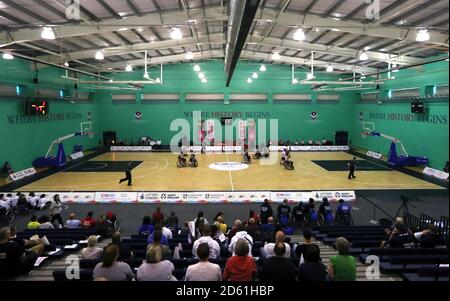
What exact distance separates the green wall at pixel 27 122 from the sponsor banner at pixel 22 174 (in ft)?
1.96

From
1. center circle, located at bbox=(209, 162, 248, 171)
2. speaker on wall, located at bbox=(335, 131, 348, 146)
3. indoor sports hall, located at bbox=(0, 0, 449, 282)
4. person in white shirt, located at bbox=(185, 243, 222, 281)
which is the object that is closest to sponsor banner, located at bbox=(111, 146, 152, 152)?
indoor sports hall, located at bbox=(0, 0, 449, 282)

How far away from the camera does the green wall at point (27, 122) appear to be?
58.2ft

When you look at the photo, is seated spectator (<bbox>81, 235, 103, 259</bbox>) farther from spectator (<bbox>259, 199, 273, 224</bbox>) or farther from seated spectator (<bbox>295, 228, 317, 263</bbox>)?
spectator (<bbox>259, 199, 273, 224</bbox>)

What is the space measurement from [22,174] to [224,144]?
17717mm

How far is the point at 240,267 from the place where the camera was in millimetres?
3779

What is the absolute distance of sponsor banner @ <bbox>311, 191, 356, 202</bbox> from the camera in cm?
1438

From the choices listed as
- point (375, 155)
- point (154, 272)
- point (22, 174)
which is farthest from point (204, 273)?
point (375, 155)

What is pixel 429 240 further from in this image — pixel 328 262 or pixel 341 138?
pixel 341 138

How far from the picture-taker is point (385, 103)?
26.2 meters

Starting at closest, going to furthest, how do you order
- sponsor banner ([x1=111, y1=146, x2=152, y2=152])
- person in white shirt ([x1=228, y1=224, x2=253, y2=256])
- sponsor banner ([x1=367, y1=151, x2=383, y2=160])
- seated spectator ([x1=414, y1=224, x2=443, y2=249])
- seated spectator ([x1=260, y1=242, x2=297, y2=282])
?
seated spectator ([x1=260, y1=242, x2=297, y2=282])
person in white shirt ([x1=228, y1=224, x2=253, y2=256])
seated spectator ([x1=414, y1=224, x2=443, y2=249])
sponsor banner ([x1=367, y1=151, x2=383, y2=160])
sponsor banner ([x1=111, y1=146, x2=152, y2=152])

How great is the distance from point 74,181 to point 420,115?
22.3 metres

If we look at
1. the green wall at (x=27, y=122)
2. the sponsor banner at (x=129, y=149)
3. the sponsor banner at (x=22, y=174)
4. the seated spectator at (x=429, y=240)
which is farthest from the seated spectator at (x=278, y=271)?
the sponsor banner at (x=129, y=149)

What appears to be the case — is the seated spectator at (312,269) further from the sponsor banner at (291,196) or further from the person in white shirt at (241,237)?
the sponsor banner at (291,196)

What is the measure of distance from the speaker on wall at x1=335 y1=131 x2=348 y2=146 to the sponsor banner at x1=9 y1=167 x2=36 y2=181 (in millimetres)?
27333
